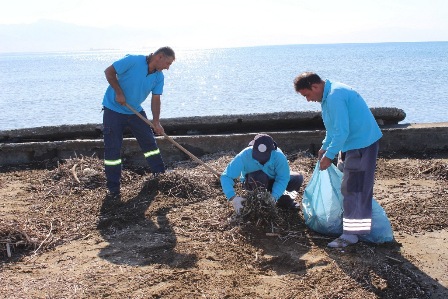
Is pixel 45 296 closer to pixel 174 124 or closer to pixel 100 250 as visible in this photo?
pixel 100 250

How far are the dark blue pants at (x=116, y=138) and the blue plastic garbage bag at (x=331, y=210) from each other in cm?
217

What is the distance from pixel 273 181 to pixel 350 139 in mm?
1037

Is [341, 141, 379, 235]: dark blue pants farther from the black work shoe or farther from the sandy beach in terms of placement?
the black work shoe

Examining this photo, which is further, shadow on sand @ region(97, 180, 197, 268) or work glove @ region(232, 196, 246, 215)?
work glove @ region(232, 196, 246, 215)

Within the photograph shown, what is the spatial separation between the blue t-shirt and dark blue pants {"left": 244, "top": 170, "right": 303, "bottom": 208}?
62.4 inches

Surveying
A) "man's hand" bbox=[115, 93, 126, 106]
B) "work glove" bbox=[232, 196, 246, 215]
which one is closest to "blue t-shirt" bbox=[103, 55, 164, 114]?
"man's hand" bbox=[115, 93, 126, 106]

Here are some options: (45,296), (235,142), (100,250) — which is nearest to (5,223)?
(100,250)

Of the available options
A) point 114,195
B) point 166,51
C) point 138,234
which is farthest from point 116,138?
point 138,234

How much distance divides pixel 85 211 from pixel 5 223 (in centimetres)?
92

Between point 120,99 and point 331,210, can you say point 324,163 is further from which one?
point 120,99

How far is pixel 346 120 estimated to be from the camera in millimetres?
4102

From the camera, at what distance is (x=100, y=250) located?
4.53 meters

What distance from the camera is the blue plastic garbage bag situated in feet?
14.6

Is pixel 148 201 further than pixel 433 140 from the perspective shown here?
No
